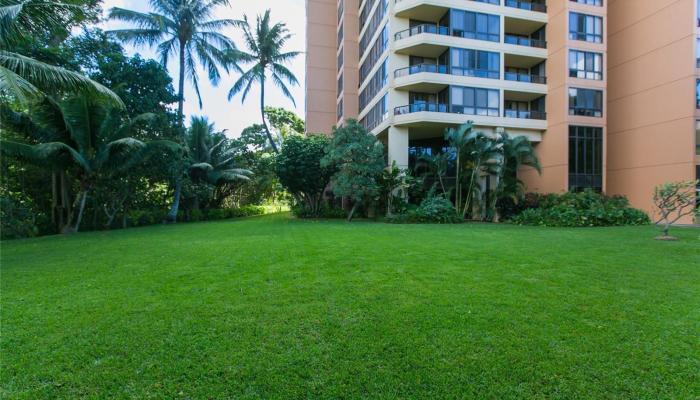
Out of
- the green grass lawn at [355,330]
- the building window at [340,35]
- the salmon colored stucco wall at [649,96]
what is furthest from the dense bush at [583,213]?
the building window at [340,35]

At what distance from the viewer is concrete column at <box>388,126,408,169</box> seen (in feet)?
67.0

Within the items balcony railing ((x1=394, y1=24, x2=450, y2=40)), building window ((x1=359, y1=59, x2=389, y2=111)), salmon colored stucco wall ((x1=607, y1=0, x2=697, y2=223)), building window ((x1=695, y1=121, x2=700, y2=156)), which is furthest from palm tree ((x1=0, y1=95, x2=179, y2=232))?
building window ((x1=695, y1=121, x2=700, y2=156))

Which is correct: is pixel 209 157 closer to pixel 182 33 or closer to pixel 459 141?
pixel 182 33

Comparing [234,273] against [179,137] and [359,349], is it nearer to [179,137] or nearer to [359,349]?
[359,349]

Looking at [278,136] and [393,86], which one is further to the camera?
[278,136]

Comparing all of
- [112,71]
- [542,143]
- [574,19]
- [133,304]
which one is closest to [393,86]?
[542,143]

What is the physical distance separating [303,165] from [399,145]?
607cm

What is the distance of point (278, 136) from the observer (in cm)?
3216

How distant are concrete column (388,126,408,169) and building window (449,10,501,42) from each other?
6770 millimetres

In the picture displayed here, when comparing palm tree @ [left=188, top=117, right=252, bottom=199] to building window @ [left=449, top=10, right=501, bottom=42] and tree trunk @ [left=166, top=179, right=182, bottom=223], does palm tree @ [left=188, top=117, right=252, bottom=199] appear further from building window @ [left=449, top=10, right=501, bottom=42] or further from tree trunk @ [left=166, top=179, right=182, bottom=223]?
building window @ [left=449, top=10, right=501, bottom=42]

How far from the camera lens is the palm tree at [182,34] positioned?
735 inches

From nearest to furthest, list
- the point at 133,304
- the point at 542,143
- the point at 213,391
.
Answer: the point at 213,391 < the point at 133,304 < the point at 542,143

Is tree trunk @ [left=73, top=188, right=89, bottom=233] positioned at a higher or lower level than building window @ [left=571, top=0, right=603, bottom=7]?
lower

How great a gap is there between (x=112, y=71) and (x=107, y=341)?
17963mm
